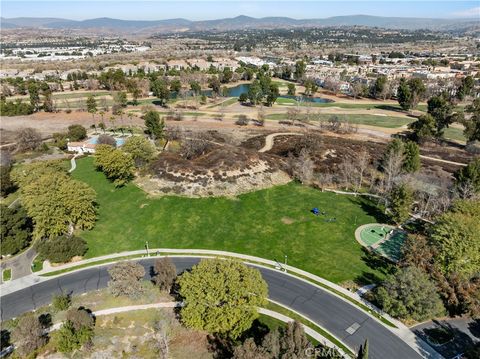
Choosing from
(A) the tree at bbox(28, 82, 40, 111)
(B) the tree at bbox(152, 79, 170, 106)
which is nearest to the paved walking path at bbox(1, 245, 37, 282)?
(A) the tree at bbox(28, 82, 40, 111)

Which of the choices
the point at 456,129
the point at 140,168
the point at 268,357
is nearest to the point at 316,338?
the point at 268,357

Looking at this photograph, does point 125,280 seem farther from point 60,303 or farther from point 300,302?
point 300,302

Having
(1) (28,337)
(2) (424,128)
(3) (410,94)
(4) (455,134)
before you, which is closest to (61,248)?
(1) (28,337)

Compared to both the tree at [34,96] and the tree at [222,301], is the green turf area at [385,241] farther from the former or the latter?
the tree at [34,96]

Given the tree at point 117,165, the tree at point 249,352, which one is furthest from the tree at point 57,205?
the tree at point 249,352

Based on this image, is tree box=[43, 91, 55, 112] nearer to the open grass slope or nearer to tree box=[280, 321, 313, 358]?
the open grass slope
